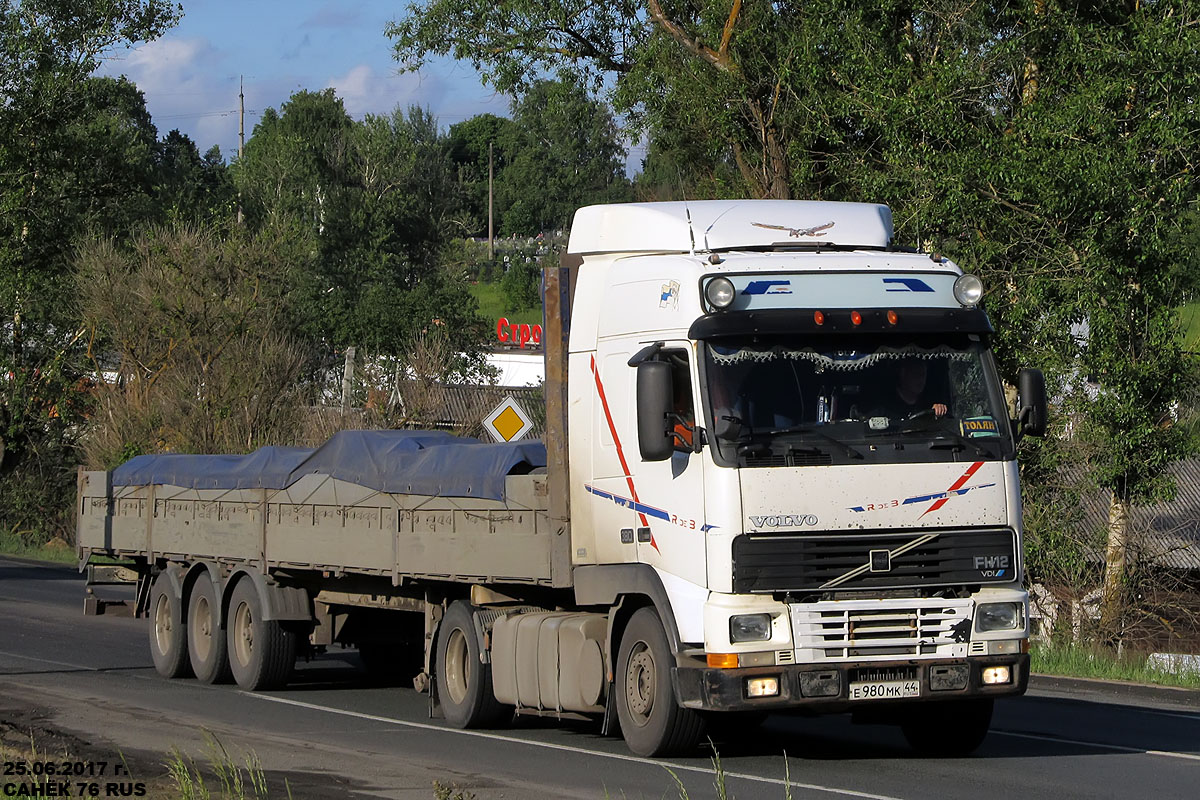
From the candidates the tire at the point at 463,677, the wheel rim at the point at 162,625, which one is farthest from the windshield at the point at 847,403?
the wheel rim at the point at 162,625

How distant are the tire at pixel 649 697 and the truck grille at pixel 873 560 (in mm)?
916

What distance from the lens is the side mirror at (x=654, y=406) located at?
9484mm

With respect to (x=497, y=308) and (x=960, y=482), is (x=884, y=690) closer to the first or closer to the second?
(x=960, y=482)

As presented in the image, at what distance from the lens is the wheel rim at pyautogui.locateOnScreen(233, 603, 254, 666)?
1509 centimetres

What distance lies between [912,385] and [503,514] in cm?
338

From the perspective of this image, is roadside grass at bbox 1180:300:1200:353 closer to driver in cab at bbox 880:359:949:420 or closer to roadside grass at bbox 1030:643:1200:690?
roadside grass at bbox 1030:643:1200:690

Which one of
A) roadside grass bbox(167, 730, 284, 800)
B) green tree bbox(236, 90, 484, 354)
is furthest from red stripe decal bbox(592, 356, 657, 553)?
green tree bbox(236, 90, 484, 354)

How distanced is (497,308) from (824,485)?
88.6m

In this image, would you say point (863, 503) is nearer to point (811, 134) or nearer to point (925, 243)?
point (925, 243)

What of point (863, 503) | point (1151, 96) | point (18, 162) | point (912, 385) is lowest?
point (863, 503)

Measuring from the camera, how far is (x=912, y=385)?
32.3 feet

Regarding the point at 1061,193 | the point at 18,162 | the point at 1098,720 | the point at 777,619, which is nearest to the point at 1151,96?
the point at 1061,193

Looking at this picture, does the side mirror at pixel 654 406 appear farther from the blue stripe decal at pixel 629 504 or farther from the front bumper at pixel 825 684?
the front bumper at pixel 825 684

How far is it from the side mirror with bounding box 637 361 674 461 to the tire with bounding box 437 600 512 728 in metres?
3.08
